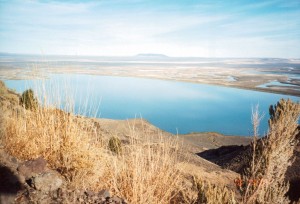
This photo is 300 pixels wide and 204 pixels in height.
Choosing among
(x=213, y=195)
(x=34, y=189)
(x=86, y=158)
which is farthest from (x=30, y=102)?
(x=213, y=195)

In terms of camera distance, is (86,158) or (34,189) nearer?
→ (34,189)

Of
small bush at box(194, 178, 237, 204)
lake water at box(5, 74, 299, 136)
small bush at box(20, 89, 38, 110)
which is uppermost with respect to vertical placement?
small bush at box(20, 89, 38, 110)

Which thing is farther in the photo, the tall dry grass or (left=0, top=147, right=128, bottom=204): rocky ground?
the tall dry grass

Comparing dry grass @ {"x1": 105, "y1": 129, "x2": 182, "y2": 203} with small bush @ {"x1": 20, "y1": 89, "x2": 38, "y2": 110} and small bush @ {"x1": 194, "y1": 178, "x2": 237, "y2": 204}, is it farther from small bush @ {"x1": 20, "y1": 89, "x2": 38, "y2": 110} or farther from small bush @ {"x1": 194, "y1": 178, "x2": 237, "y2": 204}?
small bush @ {"x1": 20, "y1": 89, "x2": 38, "y2": 110}

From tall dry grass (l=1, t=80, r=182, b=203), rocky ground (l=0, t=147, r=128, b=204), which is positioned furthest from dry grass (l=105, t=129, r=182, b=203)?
rocky ground (l=0, t=147, r=128, b=204)

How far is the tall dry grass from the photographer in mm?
3305

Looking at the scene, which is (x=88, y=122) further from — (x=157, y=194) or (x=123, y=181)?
(x=157, y=194)

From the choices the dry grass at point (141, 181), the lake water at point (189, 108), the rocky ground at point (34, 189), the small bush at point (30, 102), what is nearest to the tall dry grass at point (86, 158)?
the dry grass at point (141, 181)

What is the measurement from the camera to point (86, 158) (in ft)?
12.3

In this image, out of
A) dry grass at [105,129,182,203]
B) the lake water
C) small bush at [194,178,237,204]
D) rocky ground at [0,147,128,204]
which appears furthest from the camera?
the lake water

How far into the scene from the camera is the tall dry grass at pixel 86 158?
3.30m

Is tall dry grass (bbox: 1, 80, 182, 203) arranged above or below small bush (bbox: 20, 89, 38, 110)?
below

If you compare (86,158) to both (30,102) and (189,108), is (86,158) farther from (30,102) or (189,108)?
(189,108)

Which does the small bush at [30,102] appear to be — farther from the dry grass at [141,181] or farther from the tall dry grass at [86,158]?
the dry grass at [141,181]
